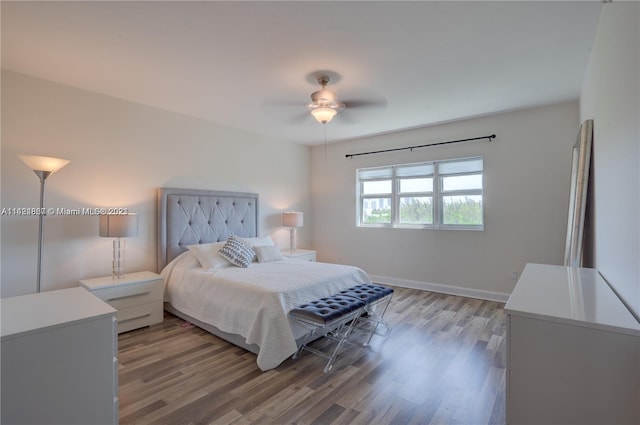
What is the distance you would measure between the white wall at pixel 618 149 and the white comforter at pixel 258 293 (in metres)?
2.12

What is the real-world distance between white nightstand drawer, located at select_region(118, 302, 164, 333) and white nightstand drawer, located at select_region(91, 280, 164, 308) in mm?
49

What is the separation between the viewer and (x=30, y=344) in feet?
3.85

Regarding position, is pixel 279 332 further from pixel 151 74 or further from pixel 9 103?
pixel 9 103

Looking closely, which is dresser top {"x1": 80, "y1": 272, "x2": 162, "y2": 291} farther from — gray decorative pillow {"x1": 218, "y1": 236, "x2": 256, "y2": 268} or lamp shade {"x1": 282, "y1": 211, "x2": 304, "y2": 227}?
lamp shade {"x1": 282, "y1": 211, "x2": 304, "y2": 227}

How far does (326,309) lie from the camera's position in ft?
8.43

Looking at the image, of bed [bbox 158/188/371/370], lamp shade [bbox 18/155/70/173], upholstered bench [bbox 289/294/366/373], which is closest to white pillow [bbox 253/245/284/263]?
bed [bbox 158/188/371/370]

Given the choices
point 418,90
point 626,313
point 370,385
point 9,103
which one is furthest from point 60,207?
point 626,313

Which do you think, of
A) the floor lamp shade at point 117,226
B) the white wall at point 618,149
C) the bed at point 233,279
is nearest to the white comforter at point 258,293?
the bed at point 233,279

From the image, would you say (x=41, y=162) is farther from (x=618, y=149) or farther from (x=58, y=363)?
(x=618, y=149)

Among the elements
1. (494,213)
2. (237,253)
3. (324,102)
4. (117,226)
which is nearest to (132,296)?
(117,226)

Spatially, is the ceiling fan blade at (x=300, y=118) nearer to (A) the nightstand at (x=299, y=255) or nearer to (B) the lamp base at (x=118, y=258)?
(A) the nightstand at (x=299, y=255)

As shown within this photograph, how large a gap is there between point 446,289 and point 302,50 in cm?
385

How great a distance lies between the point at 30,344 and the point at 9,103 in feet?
9.43

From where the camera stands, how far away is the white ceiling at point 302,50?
1996 millimetres
